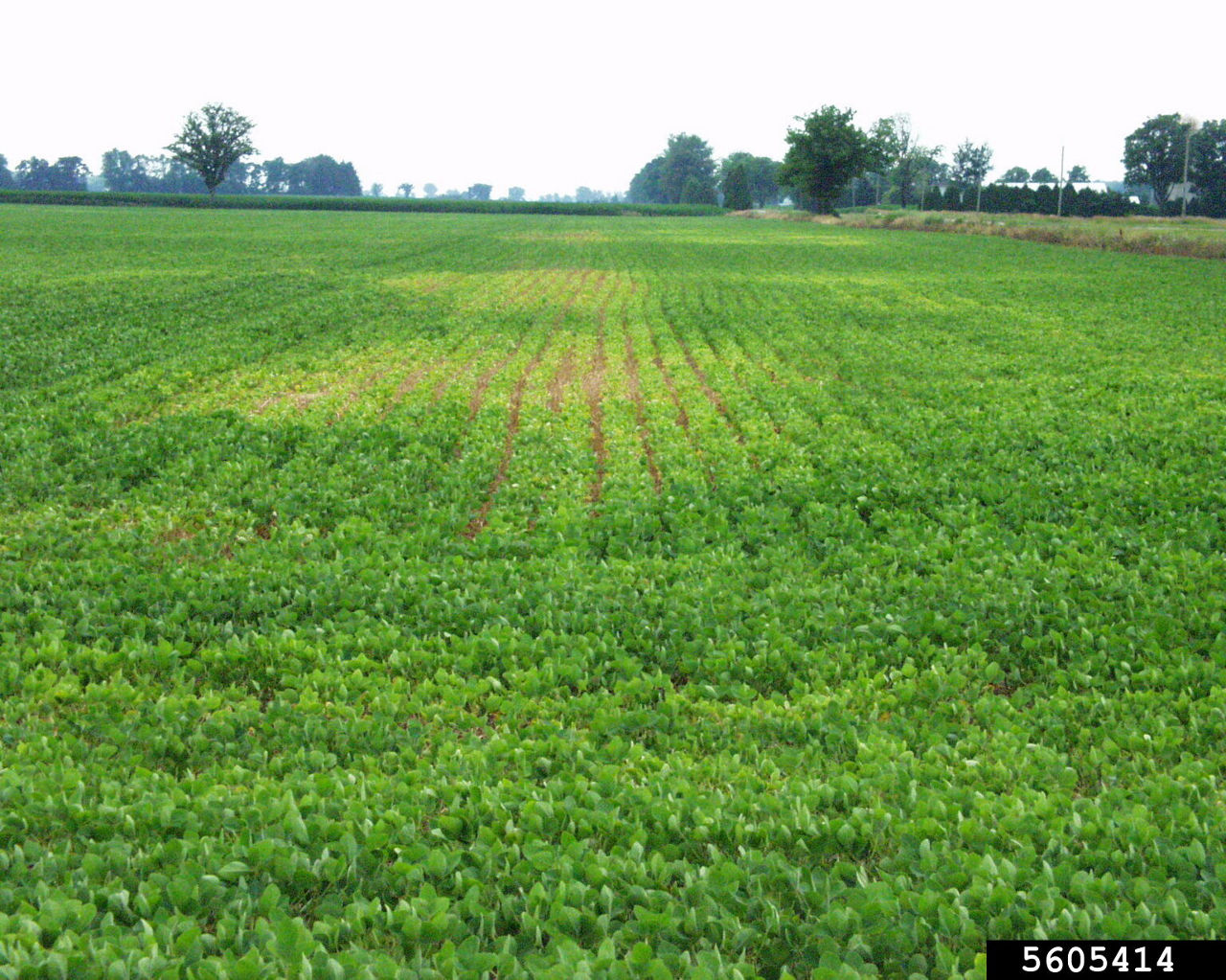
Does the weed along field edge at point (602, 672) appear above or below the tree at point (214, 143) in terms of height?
below

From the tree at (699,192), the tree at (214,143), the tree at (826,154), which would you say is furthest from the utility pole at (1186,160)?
the tree at (214,143)

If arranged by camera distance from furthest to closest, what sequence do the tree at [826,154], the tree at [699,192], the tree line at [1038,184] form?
the tree at [699,192] < the tree at [826,154] < the tree line at [1038,184]

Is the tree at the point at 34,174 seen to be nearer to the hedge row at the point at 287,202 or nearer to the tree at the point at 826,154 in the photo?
the hedge row at the point at 287,202

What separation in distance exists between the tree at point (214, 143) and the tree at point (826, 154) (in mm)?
77385

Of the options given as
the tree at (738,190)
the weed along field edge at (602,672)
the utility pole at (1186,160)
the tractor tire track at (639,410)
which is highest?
the tree at (738,190)

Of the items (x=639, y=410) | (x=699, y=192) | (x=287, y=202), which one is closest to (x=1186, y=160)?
(x=639, y=410)

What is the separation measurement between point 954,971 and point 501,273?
121ft

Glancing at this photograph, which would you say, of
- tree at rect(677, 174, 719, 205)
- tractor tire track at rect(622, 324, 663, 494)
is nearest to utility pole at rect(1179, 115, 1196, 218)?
tractor tire track at rect(622, 324, 663, 494)

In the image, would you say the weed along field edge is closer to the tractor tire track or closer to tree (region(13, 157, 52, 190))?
the tractor tire track

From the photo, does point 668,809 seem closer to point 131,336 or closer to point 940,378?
point 940,378

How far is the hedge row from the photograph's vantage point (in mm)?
117781

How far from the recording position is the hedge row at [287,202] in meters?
118

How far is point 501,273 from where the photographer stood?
127ft

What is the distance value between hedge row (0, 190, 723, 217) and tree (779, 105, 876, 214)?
2534 cm
